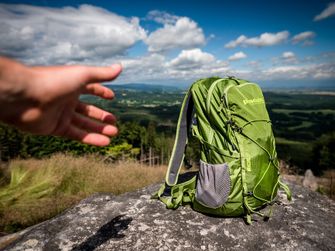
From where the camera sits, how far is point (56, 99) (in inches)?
45.4

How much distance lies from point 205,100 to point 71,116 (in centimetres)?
199

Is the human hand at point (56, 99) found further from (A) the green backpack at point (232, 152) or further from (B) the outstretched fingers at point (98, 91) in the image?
(A) the green backpack at point (232, 152)

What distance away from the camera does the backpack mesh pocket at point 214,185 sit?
281 cm

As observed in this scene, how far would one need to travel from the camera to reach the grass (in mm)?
4097

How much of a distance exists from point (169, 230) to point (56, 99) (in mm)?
1971

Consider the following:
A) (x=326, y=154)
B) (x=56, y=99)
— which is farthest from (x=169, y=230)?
(x=326, y=154)

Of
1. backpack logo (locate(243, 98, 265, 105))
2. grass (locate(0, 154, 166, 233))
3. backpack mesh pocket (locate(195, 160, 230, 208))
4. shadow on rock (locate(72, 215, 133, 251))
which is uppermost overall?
backpack logo (locate(243, 98, 265, 105))

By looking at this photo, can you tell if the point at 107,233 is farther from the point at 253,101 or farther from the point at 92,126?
the point at 253,101

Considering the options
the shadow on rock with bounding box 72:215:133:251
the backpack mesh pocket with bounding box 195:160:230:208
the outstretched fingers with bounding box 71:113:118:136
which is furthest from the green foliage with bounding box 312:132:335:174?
the outstretched fingers with bounding box 71:113:118:136

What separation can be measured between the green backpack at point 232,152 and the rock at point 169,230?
187 millimetres

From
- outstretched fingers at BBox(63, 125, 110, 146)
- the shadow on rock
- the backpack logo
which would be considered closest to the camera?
outstretched fingers at BBox(63, 125, 110, 146)

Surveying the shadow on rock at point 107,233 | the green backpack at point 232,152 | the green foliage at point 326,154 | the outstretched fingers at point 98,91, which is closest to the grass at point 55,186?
the shadow on rock at point 107,233

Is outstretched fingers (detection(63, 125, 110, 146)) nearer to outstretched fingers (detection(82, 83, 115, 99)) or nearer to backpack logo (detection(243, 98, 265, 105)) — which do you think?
outstretched fingers (detection(82, 83, 115, 99))

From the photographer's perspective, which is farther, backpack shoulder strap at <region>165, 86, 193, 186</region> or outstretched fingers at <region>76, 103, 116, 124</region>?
backpack shoulder strap at <region>165, 86, 193, 186</region>
